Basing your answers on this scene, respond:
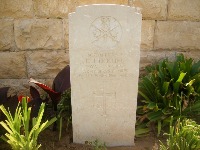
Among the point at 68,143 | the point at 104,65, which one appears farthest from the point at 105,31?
the point at 68,143

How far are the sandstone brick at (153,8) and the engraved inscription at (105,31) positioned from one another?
105 cm

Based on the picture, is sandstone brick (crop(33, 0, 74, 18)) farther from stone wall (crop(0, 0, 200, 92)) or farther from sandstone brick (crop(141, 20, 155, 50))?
sandstone brick (crop(141, 20, 155, 50))

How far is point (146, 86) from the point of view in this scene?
3.30 metres

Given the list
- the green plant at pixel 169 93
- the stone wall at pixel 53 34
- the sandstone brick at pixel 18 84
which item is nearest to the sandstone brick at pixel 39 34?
the stone wall at pixel 53 34

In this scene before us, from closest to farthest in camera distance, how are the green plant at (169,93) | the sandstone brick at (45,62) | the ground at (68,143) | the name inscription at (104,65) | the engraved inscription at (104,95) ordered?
the name inscription at (104,65)
the engraved inscription at (104,95)
the ground at (68,143)
the green plant at (169,93)
the sandstone brick at (45,62)

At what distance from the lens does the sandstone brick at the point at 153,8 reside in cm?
349

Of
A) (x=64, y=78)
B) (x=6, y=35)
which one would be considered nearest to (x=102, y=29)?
(x=64, y=78)

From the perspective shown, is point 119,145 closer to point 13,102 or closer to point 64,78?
point 64,78

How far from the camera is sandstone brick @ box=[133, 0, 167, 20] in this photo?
3486 millimetres

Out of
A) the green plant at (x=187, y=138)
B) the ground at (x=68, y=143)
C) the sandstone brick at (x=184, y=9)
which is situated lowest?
the ground at (x=68, y=143)

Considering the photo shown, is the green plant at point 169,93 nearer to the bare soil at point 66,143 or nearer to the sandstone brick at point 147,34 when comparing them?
the bare soil at point 66,143

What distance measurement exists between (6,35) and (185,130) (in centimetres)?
223

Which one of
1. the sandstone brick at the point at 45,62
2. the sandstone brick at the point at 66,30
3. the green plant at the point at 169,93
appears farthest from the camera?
the sandstone brick at the point at 45,62

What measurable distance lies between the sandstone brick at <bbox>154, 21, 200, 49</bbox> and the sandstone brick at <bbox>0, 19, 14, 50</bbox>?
5.58 feet
